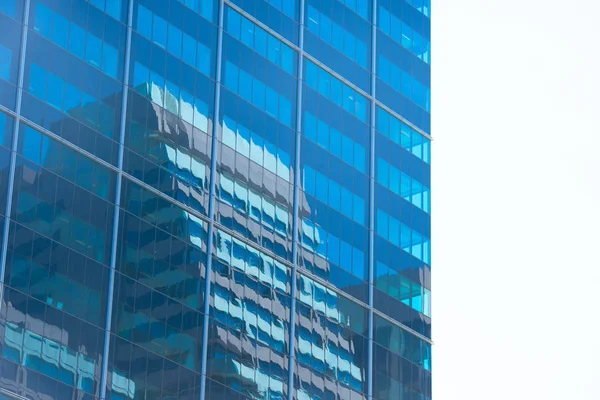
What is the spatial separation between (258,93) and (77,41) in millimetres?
14983

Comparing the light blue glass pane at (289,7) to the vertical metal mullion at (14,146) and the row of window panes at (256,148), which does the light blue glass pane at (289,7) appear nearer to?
the row of window panes at (256,148)

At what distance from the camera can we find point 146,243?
8500cm

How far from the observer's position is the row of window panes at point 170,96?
87.8 metres

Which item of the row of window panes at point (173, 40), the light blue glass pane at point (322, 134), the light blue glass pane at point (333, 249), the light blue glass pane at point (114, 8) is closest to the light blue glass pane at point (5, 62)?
the light blue glass pane at point (114, 8)

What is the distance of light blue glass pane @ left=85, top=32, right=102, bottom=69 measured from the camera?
8475cm

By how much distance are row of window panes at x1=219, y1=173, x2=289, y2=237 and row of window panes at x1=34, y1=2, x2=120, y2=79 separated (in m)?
9.75

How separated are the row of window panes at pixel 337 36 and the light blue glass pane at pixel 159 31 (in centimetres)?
1447

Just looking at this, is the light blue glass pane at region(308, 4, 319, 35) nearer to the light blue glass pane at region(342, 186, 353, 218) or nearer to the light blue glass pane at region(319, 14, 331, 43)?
the light blue glass pane at region(319, 14, 331, 43)

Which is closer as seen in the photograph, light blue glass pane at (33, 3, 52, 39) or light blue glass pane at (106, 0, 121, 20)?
light blue glass pane at (33, 3, 52, 39)

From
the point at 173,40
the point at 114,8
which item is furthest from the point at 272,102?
the point at 114,8

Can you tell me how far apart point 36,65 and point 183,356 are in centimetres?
1707

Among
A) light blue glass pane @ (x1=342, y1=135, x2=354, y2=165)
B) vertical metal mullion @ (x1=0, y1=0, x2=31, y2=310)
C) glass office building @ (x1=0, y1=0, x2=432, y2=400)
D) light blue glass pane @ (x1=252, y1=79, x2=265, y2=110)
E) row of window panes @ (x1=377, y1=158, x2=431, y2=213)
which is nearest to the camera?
vertical metal mullion @ (x1=0, y1=0, x2=31, y2=310)

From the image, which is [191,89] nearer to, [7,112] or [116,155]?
[116,155]

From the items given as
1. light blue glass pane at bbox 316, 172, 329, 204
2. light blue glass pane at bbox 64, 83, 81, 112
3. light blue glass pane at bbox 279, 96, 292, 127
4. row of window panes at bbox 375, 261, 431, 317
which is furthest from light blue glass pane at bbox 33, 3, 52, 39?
Result: row of window panes at bbox 375, 261, 431, 317
